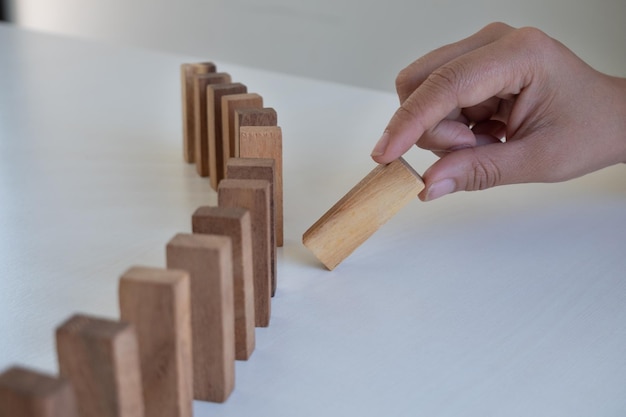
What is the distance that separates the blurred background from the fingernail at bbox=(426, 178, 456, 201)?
1.13m

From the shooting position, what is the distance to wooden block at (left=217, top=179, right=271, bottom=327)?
652 mm

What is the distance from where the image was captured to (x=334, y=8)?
2.67 meters

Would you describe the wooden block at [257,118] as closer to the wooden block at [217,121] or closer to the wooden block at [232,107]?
the wooden block at [232,107]

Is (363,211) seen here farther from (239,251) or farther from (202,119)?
(202,119)

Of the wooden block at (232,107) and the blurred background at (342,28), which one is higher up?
the blurred background at (342,28)

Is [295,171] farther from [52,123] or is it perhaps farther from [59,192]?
[52,123]

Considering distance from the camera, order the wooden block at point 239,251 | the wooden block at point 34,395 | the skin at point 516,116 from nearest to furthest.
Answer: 1. the wooden block at point 34,395
2. the wooden block at point 239,251
3. the skin at point 516,116

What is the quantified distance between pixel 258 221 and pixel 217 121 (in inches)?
16.8

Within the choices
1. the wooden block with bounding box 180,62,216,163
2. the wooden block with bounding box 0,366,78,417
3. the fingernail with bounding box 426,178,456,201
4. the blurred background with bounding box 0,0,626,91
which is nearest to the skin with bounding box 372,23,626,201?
the fingernail with bounding box 426,178,456,201

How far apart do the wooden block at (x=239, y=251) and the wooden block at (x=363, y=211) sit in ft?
0.62

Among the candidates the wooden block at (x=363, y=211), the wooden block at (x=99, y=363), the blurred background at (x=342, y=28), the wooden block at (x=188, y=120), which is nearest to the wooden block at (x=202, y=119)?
the wooden block at (x=188, y=120)

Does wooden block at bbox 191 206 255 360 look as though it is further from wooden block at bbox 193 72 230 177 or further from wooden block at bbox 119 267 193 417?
wooden block at bbox 193 72 230 177

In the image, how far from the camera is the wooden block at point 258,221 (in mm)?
652

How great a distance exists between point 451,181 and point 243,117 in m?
0.25
